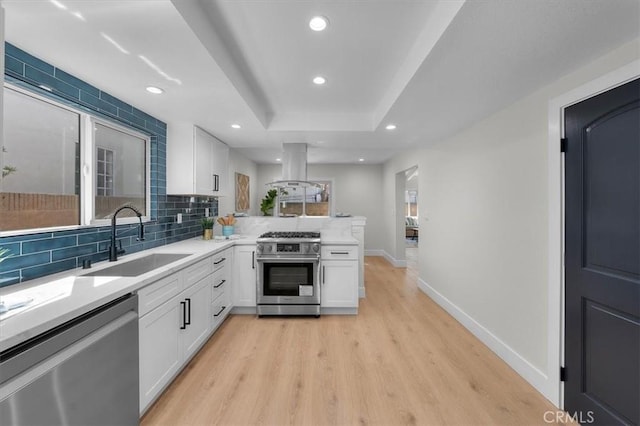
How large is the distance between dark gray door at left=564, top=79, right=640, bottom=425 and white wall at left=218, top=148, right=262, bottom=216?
4.13 meters

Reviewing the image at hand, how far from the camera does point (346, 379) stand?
80.0 inches

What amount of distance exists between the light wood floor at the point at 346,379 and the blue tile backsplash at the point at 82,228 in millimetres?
1137

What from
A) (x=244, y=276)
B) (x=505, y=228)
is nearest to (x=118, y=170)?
(x=244, y=276)

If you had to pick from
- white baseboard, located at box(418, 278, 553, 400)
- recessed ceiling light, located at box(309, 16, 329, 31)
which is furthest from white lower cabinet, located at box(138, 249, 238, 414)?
white baseboard, located at box(418, 278, 553, 400)

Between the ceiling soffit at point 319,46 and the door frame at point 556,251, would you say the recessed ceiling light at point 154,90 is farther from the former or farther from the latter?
the door frame at point 556,251

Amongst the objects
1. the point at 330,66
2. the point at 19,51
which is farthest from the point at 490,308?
the point at 19,51

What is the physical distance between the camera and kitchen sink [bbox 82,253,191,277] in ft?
5.98

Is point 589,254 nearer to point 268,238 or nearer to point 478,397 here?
point 478,397

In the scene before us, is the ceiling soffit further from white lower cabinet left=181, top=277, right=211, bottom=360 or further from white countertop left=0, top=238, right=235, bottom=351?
white lower cabinet left=181, top=277, right=211, bottom=360

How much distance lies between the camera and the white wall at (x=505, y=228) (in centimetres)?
194

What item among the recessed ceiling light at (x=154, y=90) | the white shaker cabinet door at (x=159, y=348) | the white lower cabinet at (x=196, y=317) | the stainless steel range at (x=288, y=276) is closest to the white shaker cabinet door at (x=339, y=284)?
the stainless steel range at (x=288, y=276)

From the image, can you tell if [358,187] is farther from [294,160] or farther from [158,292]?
[158,292]

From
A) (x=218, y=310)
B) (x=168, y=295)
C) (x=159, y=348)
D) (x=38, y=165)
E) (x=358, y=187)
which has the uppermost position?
(x=358, y=187)

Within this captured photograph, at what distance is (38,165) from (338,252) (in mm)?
2649
